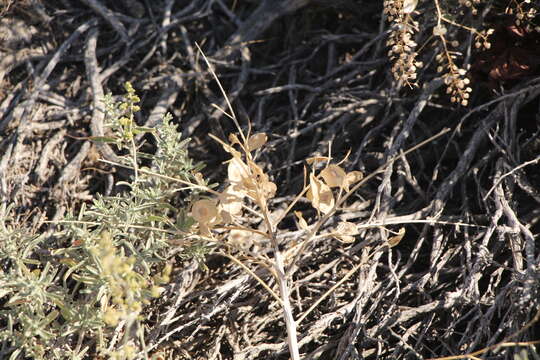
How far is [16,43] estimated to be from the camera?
2215 mm

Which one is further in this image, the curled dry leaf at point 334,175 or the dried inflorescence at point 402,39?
the dried inflorescence at point 402,39

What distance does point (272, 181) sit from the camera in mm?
1933

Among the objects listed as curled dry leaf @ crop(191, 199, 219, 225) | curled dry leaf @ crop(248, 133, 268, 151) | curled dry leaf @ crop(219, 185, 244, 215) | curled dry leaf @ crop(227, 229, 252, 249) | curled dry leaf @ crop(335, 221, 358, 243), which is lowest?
curled dry leaf @ crop(227, 229, 252, 249)

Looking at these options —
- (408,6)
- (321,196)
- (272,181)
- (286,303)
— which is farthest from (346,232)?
(408,6)

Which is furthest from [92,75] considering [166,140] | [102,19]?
[166,140]

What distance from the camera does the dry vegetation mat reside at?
147 centimetres

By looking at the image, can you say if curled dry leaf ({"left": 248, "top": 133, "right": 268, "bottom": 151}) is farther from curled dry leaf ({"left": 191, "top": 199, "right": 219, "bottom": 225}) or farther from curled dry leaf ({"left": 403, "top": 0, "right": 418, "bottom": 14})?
curled dry leaf ({"left": 403, "top": 0, "right": 418, "bottom": 14})

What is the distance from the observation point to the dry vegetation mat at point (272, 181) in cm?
147

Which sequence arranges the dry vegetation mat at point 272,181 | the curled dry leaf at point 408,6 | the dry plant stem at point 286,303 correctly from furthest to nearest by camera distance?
the curled dry leaf at point 408,6
the dry vegetation mat at point 272,181
the dry plant stem at point 286,303

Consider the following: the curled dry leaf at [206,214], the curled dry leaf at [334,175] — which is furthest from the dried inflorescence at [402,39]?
the curled dry leaf at [206,214]

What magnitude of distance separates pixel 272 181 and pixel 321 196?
487mm

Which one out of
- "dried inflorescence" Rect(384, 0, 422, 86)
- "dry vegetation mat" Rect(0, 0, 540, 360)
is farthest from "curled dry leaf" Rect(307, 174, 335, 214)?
"dried inflorescence" Rect(384, 0, 422, 86)

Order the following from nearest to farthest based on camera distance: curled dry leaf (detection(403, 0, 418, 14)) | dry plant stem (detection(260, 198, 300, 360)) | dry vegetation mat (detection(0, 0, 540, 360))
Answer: dry plant stem (detection(260, 198, 300, 360)), dry vegetation mat (detection(0, 0, 540, 360)), curled dry leaf (detection(403, 0, 418, 14))

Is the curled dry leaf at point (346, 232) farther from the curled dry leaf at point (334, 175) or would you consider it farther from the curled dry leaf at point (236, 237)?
the curled dry leaf at point (236, 237)
